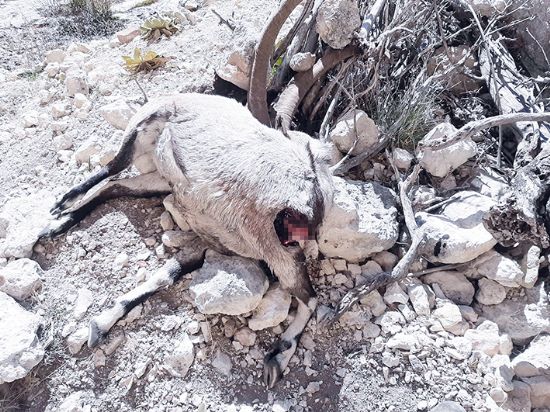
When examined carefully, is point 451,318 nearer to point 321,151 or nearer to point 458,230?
point 458,230

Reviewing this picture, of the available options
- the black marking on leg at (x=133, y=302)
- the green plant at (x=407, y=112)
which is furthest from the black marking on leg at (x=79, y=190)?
the green plant at (x=407, y=112)

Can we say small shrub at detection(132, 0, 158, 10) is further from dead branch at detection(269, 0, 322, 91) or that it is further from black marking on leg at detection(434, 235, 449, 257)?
black marking on leg at detection(434, 235, 449, 257)

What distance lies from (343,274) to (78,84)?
2.74 metres

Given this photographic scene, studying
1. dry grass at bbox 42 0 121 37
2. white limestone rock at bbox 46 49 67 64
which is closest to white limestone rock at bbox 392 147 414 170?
white limestone rock at bbox 46 49 67 64

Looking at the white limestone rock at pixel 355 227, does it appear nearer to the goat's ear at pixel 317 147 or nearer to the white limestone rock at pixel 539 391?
the goat's ear at pixel 317 147

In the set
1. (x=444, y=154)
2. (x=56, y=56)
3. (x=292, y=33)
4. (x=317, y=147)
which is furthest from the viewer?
(x=56, y=56)

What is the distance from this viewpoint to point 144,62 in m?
4.14

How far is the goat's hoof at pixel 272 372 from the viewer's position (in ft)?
8.35

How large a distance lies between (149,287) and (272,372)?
32.8 inches

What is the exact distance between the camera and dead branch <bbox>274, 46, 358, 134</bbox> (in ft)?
10.5

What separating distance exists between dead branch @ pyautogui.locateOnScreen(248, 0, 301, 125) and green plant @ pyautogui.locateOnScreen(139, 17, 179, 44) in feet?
5.98

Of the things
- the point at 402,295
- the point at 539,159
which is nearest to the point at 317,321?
the point at 402,295

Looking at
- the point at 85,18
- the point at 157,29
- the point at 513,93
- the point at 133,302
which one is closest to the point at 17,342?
the point at 133,302

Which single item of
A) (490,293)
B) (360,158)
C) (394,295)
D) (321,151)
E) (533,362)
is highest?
(321,151)
